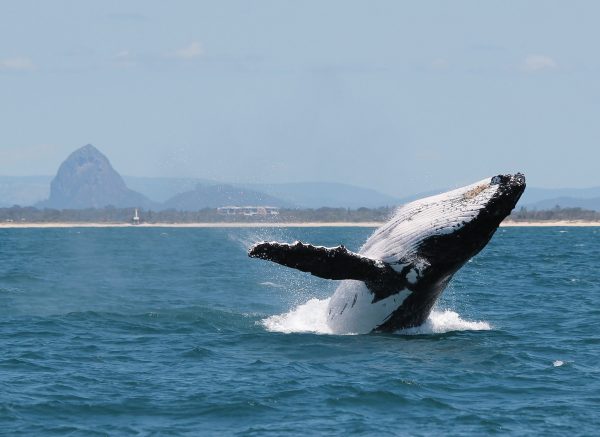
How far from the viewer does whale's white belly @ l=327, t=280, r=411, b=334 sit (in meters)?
13.4

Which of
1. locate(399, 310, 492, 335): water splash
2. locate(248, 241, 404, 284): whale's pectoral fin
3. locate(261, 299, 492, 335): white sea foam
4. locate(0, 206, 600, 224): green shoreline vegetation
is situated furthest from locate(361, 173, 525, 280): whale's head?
locate(0, 206, 600, 224): green shoreline vegetation

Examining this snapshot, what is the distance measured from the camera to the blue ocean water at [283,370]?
9.89 m

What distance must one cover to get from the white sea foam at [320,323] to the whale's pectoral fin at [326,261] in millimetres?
1434

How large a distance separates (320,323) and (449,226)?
3.02 metres

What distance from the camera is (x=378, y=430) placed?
963cm

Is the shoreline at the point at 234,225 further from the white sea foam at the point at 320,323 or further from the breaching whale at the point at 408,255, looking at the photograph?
the breaching whale at the point at 408,255

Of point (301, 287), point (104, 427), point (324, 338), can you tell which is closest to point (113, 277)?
point (301, 287)

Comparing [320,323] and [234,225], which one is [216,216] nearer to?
[234,225]

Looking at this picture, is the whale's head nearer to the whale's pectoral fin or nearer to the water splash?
the whale's pectoral fin

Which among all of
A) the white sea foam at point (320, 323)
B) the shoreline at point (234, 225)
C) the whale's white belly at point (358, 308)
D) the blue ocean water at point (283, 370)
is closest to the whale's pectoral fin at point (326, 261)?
the whale's white belly at point (358, 308)

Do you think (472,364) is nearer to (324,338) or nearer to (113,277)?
(324,338)

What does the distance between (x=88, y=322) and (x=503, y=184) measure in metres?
6.99

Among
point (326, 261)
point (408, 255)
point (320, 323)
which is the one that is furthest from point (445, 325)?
point (326, 261)

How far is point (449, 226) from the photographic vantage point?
12484mm
